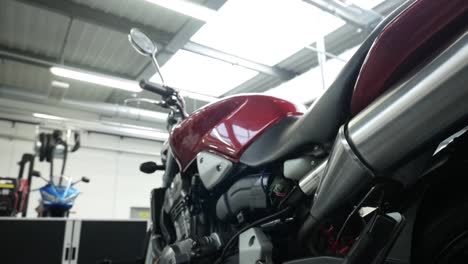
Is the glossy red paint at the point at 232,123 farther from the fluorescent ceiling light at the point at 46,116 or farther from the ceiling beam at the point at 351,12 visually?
the fluorescent ceiling light at the point at 46,116

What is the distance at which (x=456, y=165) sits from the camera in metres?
0.46

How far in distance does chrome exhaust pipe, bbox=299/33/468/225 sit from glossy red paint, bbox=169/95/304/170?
357 millimetres

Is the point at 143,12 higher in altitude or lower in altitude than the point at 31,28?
lower

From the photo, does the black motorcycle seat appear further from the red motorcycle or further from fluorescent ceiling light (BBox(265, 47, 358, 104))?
fluorescent ceiling light (BBox(265, 47, 358, 104))

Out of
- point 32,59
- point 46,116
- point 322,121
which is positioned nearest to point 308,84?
point 32,59

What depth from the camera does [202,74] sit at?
4574 mm

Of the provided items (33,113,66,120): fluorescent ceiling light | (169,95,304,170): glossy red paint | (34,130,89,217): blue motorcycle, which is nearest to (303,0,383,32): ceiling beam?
(169,95,304,170): glossy red paint

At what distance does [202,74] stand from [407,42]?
4245mm

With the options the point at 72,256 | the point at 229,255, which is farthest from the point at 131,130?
the point at 229,255

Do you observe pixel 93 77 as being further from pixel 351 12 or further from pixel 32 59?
pixel 351 12

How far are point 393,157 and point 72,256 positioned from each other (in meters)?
2.57

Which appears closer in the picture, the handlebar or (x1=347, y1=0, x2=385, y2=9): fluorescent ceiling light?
the handlebar

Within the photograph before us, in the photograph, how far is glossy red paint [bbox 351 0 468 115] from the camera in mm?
396

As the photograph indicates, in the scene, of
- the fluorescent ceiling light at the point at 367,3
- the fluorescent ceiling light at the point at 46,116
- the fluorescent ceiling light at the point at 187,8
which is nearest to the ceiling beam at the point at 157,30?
the fluorescent ceiling light at the point at 187,8
